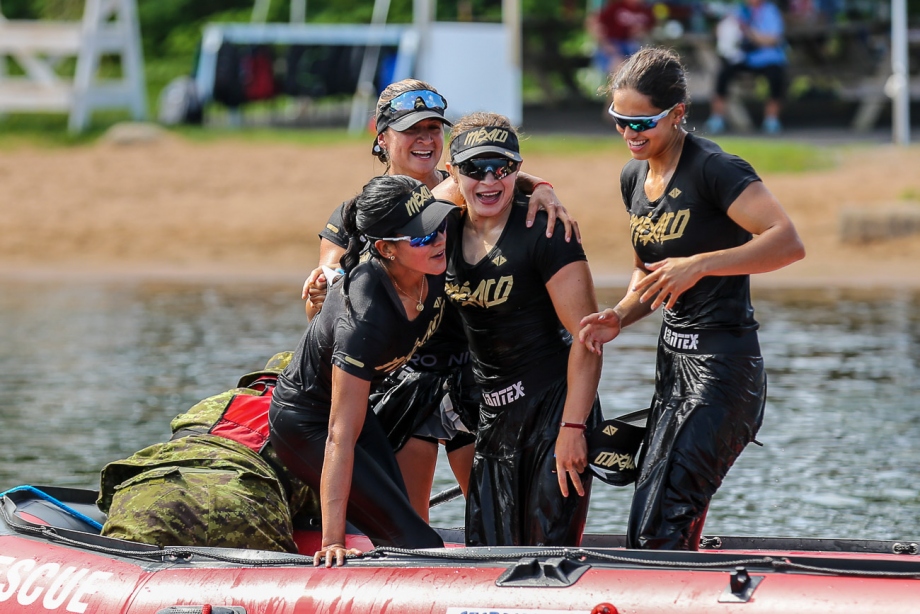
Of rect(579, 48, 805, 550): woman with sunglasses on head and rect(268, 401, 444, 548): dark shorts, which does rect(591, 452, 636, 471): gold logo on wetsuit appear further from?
rect(268, 401, 444, 548): dark shorts

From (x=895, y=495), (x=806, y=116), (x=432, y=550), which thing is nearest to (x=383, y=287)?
(x=432, y=550)

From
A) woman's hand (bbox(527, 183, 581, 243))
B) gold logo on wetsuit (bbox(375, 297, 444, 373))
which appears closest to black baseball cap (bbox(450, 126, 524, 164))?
woman's hand (bbox(527, 183, 581, 243))

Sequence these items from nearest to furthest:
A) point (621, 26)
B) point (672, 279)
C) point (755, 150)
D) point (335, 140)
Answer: point (672, 279) → point (755, 150) → point (335, 140) → point (621, 26)

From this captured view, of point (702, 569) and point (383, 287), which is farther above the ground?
point (383, 287)

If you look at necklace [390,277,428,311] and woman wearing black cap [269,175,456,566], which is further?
necklace [390,277,428,311]

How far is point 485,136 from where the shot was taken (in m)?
5.18

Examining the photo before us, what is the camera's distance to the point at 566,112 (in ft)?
74.1

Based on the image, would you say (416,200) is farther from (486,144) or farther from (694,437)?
(694,437)

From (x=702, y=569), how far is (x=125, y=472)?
99.9 inches

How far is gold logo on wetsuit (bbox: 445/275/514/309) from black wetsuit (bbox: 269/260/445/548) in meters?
0.06

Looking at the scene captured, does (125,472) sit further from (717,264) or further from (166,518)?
(717,264)

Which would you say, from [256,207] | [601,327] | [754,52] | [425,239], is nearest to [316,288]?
[425,239]

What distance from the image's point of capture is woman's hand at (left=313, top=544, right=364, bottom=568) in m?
5.05

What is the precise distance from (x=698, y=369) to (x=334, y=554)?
4.52 feet
